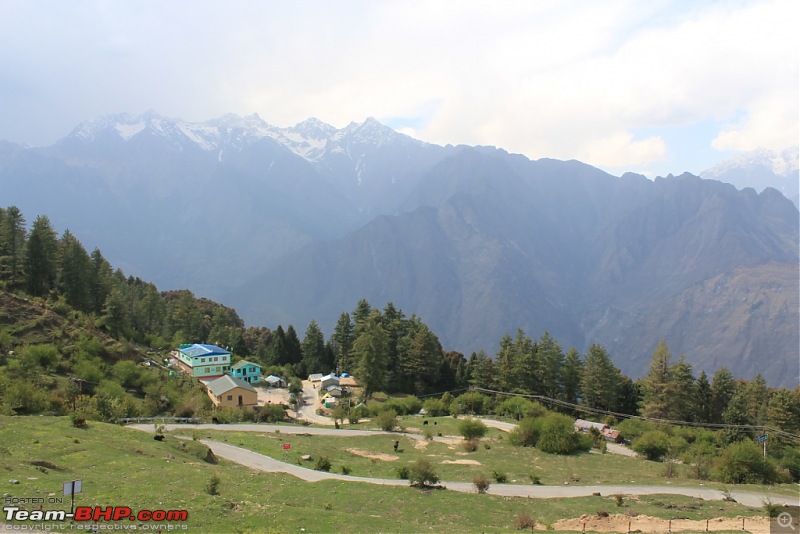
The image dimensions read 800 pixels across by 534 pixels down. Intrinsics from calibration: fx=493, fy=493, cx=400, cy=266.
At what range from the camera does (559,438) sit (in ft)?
133

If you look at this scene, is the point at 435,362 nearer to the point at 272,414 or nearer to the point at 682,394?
the point at 272,414

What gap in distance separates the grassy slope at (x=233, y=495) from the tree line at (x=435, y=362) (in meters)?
38.8

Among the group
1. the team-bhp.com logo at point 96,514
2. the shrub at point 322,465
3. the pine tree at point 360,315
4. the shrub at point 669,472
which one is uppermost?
the pine tree at point 360,315

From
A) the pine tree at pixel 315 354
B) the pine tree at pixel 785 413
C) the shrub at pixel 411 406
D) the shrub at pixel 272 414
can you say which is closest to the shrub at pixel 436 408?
the shrub at pixel 411 406

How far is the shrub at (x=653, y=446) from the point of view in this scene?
4153 cm

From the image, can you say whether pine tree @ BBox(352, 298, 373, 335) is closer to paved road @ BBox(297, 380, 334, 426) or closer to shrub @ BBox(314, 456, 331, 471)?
paved road @ BBox(297, 380, 334, 426)

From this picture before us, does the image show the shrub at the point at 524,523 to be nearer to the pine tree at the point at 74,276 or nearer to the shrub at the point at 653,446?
the shrub at the point at 653,446

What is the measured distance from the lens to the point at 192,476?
20531 millimetres

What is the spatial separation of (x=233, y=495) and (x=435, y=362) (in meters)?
61.0

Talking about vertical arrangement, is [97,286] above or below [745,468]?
above

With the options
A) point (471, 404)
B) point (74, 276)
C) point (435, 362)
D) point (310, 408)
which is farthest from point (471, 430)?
point (74, 276)

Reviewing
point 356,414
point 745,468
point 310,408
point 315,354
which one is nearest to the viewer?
point 745,468

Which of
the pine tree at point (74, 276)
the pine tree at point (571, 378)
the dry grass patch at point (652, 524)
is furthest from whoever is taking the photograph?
the pine tree at point (571, 378)

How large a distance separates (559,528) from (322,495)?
10.2 metres
